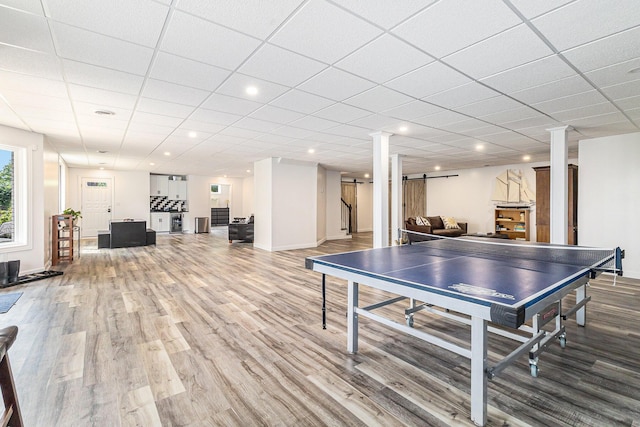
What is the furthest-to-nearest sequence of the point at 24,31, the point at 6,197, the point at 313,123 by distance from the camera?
1. the point at 6,197
2. the point at 313,123
3. the point at 24,31

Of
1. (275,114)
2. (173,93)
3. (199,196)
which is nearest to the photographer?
(173,93)

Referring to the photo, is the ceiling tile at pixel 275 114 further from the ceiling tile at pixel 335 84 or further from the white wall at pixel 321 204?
the white wall at pixel 321 204

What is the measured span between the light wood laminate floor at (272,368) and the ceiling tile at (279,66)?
2.51 meters

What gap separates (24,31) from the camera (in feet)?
7.27

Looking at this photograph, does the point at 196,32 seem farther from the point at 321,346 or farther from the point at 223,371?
the point at 321,346

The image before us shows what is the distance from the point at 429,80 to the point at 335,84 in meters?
0.94

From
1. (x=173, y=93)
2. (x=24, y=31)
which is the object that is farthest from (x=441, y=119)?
(x=24, y=31)

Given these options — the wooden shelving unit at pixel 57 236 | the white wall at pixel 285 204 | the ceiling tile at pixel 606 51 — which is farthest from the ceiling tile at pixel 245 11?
the wooden shelving unit at pixel 57 236

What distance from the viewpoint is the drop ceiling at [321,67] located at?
202 cm

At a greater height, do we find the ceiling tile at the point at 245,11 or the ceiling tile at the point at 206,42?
the ceiling tile at the point at 206,42

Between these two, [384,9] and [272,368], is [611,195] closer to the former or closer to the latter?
[384,9]

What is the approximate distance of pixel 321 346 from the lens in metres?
2.74

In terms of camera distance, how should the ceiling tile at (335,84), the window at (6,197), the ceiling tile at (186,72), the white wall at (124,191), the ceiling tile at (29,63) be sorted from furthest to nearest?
the white wall at (124,191) → the window at (6,197) → the ceiling tile at (335,84) → the ceiling tile at (186,72) → the ceiling tile at (29,63)

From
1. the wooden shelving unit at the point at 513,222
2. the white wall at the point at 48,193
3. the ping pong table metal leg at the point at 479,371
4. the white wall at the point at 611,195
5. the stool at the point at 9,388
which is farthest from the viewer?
the wooden shelving unit at the point at 513,222
